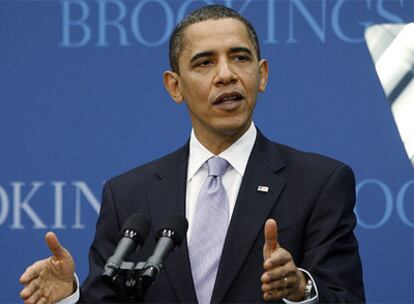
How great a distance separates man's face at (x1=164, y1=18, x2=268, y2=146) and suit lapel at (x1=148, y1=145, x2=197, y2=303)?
119 millimetres

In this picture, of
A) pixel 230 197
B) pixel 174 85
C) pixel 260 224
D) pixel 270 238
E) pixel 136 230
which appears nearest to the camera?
pixel 136 230

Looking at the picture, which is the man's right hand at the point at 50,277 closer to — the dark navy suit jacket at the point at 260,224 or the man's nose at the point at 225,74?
the dark navy suit jacket at the point at 260,224

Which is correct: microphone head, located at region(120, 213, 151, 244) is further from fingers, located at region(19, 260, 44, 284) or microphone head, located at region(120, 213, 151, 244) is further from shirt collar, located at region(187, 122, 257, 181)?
shirt collar, located at region(187, 122, 257, 181)

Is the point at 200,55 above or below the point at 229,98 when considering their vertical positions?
above

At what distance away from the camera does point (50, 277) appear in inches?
104

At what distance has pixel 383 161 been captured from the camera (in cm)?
377

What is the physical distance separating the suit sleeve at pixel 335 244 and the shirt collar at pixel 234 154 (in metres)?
0.26

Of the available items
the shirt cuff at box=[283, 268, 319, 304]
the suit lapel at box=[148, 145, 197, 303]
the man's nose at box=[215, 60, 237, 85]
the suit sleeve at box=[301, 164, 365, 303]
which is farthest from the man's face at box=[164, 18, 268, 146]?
the shirt cuff at box=[283, 268, 319, 304]

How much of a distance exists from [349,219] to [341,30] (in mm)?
1141

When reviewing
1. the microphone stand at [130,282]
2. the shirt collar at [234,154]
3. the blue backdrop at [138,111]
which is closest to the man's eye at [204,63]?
the shirt collar at [234,154]

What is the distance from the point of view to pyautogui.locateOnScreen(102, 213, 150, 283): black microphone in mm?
2209

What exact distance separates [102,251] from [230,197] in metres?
0.38

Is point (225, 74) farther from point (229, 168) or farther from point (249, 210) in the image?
point (249, 210)

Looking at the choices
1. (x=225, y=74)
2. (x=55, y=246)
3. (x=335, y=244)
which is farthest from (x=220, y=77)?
(x=55, y=246)
